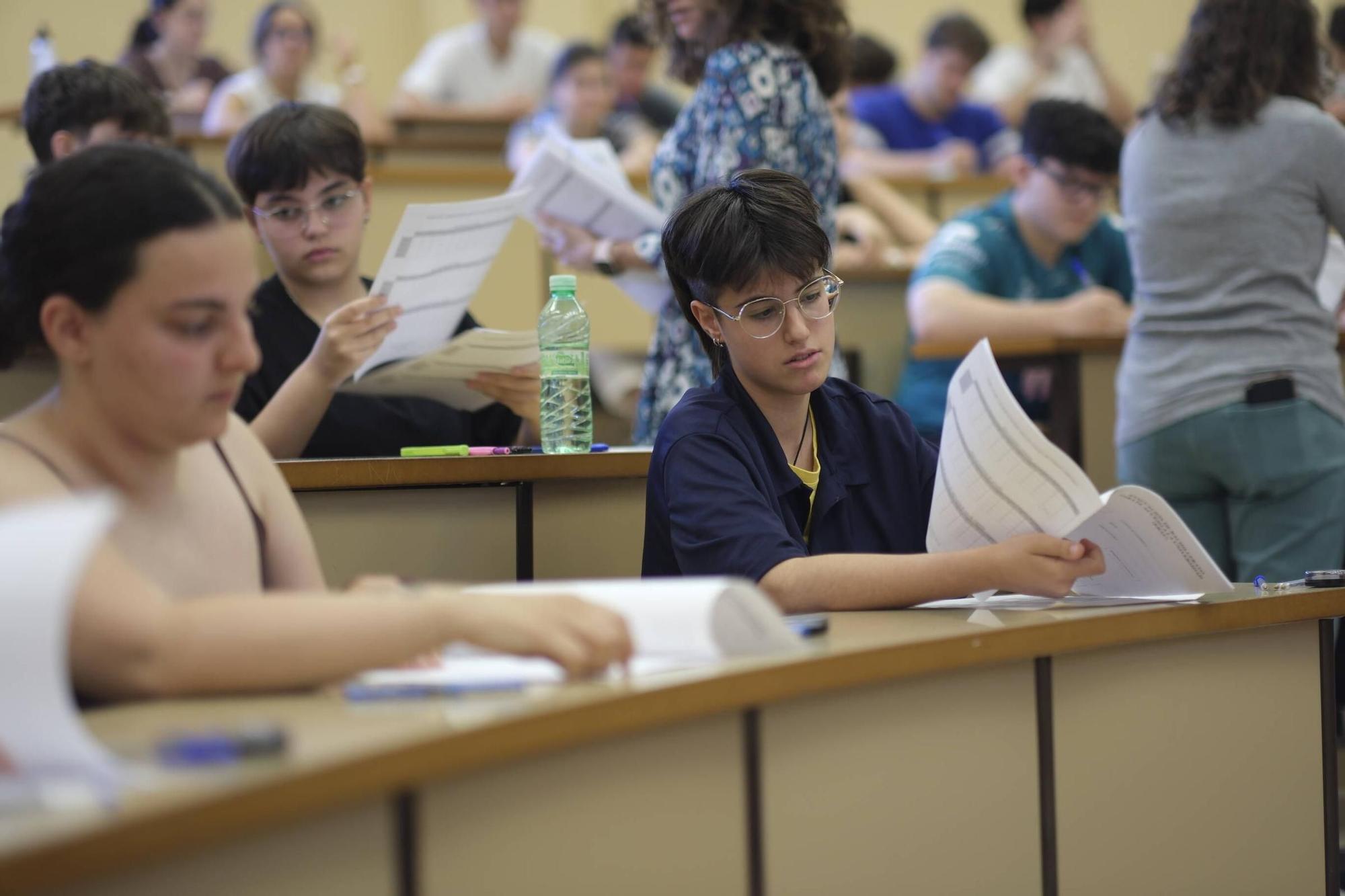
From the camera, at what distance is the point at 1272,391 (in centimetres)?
232

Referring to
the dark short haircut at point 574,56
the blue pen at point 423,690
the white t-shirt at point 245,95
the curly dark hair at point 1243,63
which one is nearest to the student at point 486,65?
the white t-shirt at point 245,95

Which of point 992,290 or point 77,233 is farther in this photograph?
→ point 992,290

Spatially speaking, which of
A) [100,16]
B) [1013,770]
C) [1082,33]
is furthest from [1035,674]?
[100,16]

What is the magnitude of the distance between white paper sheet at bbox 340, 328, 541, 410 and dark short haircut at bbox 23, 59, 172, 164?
725 millimetres

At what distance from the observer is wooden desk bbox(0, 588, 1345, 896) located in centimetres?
86

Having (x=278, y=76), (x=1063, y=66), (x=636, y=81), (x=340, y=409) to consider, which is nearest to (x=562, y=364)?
(x=340, y=409)

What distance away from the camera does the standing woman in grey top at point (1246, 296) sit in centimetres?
229

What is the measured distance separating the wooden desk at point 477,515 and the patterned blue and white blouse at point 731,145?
43 centimetres

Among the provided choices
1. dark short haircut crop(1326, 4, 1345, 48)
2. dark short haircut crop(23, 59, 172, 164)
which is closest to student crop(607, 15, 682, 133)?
dark short haircut crop(1326, 4, 1345, 48)

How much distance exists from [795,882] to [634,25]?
5050 mm

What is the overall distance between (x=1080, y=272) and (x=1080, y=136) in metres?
0.38

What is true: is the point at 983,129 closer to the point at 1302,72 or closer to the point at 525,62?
the point at 525,62

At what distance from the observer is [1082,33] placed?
677 centimetres

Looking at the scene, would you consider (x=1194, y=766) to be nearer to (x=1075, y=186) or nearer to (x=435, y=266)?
(x=435, y=266)
